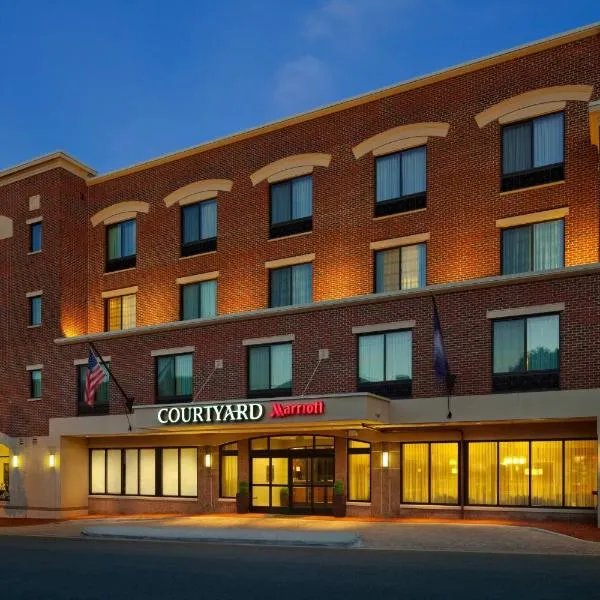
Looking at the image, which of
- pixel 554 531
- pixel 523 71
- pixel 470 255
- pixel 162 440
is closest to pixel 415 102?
pixel 523 71

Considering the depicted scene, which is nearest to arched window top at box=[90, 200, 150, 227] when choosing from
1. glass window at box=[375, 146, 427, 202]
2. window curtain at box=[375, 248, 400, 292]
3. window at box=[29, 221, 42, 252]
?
window at box=[29, 221, 42, 252]

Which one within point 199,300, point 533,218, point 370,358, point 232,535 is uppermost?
point 533,218

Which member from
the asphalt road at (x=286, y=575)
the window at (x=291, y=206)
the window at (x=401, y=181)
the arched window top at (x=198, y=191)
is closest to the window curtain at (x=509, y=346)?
the window at (x=401, y=181)

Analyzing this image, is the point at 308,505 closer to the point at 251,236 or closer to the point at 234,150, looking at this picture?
the point at 251,236

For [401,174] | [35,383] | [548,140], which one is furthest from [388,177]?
[35,383]

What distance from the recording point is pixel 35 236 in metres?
35.9

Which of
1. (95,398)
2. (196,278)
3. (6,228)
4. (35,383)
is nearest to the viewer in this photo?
(196,278)

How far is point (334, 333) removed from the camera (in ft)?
88.8

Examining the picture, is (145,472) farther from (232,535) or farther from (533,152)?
(533,152)

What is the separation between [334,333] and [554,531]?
9920 mm

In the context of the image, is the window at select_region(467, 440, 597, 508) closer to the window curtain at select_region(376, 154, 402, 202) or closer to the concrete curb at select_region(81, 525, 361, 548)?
the concrete curb at select_region(81, 525, 361, 548)

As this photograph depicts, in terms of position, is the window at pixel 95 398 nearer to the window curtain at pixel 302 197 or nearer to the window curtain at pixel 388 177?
the window curtain at pixel 302 197

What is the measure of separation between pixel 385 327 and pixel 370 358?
1.32 meters

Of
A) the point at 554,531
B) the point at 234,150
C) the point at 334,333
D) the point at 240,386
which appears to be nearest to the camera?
the point at 554,531
